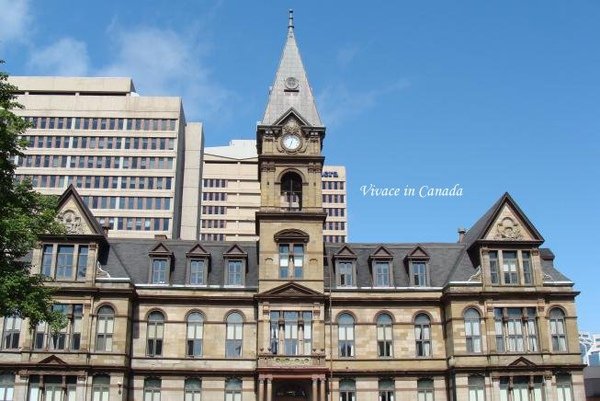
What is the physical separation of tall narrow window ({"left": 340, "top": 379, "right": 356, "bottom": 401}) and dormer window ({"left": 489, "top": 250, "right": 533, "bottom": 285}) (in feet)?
40.0

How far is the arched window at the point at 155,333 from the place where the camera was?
163ft

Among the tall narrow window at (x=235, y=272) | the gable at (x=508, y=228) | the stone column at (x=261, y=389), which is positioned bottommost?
the stone column at (x=261, y=389)

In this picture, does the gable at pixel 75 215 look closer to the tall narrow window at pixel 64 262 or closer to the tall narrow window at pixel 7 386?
the tall narrow window at pixel 64 262

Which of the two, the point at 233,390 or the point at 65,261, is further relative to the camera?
the point at 65,261

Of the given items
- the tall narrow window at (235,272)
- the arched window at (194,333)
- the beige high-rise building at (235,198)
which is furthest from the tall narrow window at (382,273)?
the beige high-rise building at (235,198)

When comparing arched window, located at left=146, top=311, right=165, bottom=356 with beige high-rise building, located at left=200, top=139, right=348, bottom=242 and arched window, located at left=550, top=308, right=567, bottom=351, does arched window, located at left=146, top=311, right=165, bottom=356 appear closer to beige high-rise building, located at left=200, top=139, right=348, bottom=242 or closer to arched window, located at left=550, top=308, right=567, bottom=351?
arched window, located at left=550, top=308, right=567, bottom=351

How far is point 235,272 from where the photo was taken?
172 feet

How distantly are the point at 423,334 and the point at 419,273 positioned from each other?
14.7 feet

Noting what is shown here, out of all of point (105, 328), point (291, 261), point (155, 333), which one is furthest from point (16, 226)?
point (291, 261)

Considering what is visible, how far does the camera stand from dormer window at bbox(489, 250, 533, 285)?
51.1 m

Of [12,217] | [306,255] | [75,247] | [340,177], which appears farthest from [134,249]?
[340,177]

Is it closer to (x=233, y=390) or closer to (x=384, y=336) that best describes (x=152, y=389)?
(x=233, y=390)

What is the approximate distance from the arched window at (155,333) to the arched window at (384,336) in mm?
14921

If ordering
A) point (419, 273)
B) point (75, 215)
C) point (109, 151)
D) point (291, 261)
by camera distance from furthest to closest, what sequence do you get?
point (109, 151), point (419, 273), point (291, 261), point (75, 215)
